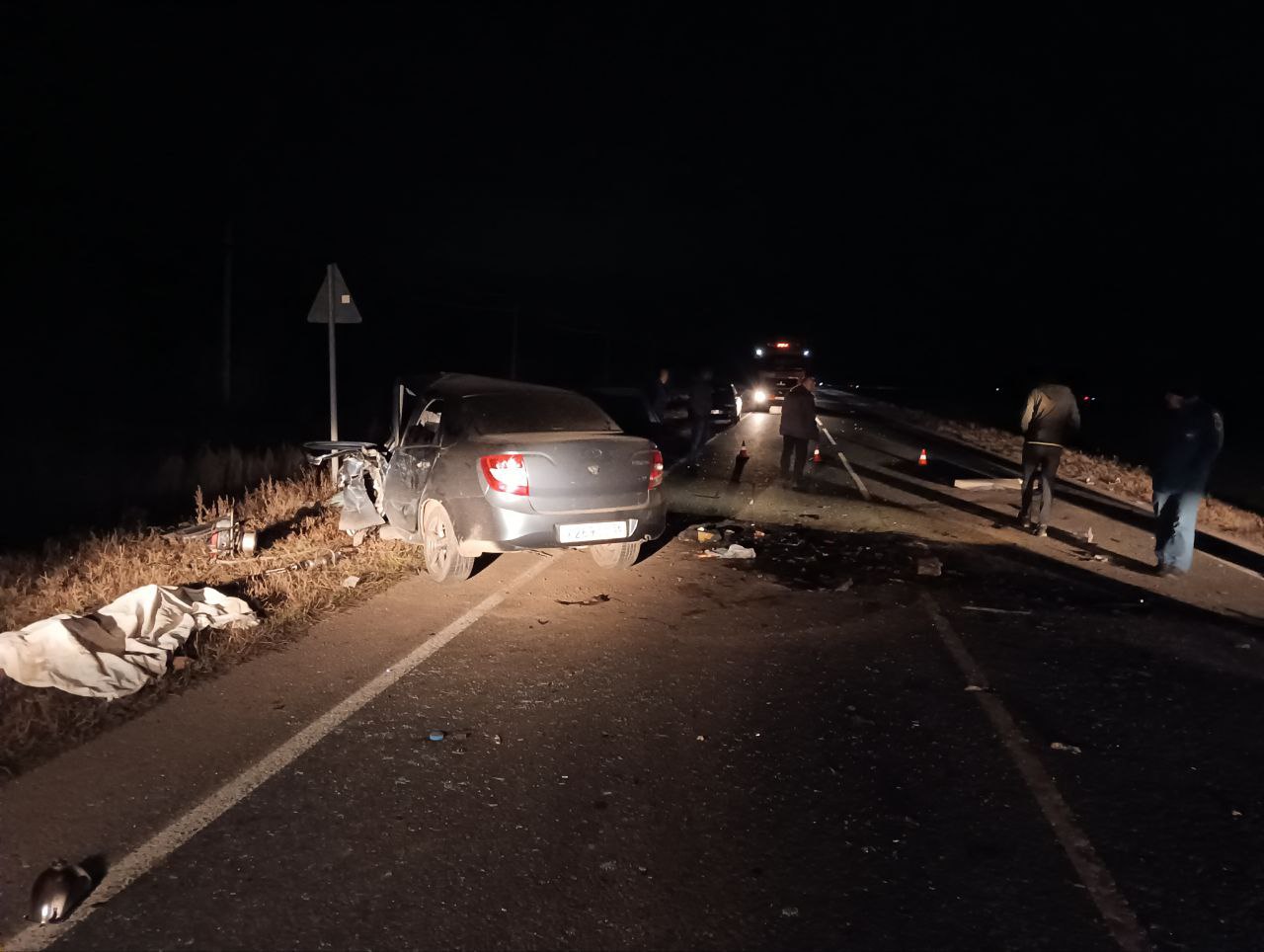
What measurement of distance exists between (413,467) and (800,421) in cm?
793

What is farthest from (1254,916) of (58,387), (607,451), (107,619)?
(58,387)

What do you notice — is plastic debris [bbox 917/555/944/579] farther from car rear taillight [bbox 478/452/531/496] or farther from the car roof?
car rear taillight [bbox 478/452/531/496]

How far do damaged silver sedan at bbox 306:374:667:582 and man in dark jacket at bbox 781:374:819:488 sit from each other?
648 cm

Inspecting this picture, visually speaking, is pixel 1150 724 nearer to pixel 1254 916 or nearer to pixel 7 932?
pixel 1254 916

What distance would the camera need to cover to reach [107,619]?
20.0ft

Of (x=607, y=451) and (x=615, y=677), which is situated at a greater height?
(x=607, y=451)

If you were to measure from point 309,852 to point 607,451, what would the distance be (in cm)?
454

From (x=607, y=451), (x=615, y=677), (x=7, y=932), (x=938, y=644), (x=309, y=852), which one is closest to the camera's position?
(x=7, y=932)

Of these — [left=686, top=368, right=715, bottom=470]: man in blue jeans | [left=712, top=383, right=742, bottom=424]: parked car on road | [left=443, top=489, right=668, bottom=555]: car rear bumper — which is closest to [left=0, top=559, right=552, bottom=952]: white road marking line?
[left=443, top=489, right=668, bottom=555]: car rear bumper

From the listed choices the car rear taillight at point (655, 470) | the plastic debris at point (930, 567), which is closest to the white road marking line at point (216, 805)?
the car rear taillight at point (655, 470)

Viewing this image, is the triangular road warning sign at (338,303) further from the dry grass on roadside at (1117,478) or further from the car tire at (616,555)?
the dry grass on roadside at (1117,478)

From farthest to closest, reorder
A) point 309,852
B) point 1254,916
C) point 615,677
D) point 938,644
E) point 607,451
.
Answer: point 607,451
point 938,644
point 615,677
point 309,852
point 1254,916

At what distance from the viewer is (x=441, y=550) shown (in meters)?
8.03

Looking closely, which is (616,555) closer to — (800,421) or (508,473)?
(508,473)
